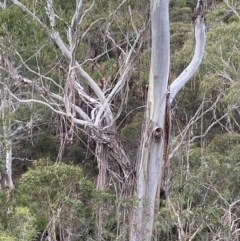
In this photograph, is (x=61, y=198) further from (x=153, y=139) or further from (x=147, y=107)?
(x=147, y=107)

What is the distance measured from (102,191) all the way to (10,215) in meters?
1.35

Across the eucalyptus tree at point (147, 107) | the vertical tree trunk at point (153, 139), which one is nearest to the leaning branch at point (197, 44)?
the eucalyptus tree at point (147, 107)

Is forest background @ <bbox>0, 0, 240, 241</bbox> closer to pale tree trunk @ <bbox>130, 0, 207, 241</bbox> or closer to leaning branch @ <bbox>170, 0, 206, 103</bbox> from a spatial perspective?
pale tree trunk @ <bbox>130, 0, 207, 241</bbox>

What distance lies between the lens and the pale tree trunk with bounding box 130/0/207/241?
4.98 meters

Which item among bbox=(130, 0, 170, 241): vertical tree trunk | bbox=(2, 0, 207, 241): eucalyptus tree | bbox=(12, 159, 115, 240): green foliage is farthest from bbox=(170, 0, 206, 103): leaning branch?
bbox=(12, 159, 115, 240): green foliage

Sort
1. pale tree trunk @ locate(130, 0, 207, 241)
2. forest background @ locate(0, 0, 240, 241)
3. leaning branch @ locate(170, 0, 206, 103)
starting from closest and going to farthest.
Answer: forest background @ locate(0, 0, 240, 241)
pale tree trunk @ locate(130, 0, 207, 241)
leaning branch @ locate(170, 0, 206, 103)

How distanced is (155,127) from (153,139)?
14cm

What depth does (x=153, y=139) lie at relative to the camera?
204 inches

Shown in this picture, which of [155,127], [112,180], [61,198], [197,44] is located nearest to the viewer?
[61,198]

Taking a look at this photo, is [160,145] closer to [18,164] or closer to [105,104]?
[105,104]

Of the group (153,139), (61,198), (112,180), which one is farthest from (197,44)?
(61,198)

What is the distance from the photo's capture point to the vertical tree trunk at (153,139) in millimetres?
4980

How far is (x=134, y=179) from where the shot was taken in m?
5.61

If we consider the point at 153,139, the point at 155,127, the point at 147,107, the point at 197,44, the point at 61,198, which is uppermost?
the point at 197,44
